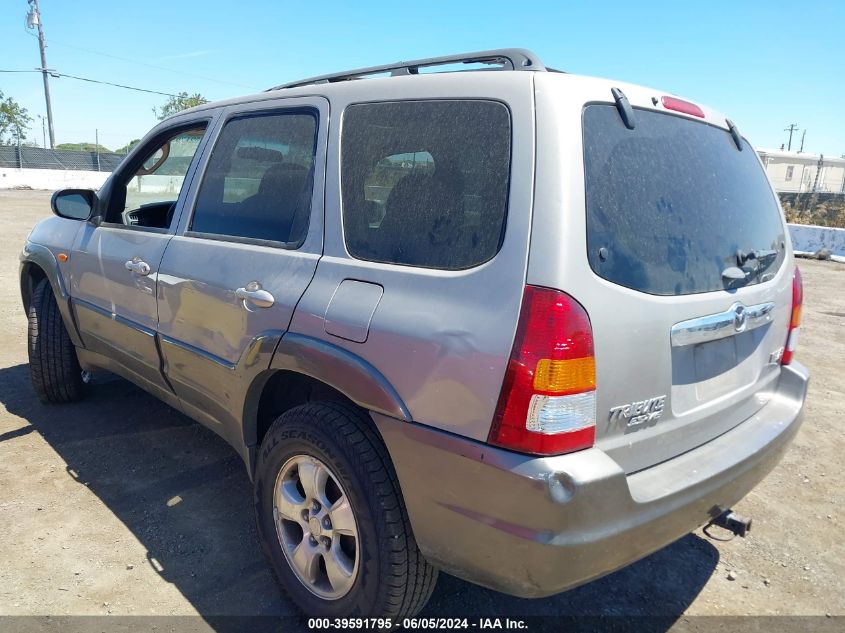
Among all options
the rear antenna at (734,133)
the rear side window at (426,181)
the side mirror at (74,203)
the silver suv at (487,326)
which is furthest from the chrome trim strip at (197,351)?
the rear antenna at (734,133)

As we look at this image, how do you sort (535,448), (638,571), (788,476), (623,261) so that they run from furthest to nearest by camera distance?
(788,476) < (638,571) < (623,261) < (535,448)

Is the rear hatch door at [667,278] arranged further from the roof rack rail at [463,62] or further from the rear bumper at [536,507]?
the roof rack rail at [463,62]

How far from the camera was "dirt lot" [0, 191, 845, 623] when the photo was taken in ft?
8.25

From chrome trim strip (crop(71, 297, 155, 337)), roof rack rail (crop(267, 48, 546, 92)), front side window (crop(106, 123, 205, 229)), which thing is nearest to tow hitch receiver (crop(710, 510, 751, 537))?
roof rack rail (crop(267, 48, 546, 92))

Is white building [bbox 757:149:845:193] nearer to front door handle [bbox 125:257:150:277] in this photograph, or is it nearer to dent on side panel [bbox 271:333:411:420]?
front door handle [bbox 125:257:150:277]

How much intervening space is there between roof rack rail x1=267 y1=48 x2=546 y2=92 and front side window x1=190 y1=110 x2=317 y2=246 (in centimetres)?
28

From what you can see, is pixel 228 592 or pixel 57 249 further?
pixel 57 249

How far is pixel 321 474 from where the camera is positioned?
2193mm

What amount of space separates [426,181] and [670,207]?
0.79 metres

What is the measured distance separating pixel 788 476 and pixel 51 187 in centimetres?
3456

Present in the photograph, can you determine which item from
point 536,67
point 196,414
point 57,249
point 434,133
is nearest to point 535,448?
point 434,133

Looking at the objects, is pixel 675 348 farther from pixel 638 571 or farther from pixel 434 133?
pixel 638 571

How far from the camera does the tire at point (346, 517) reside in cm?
197

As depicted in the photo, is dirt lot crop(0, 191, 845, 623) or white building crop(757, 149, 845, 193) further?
white building crop(757, 149, 845, 193)
